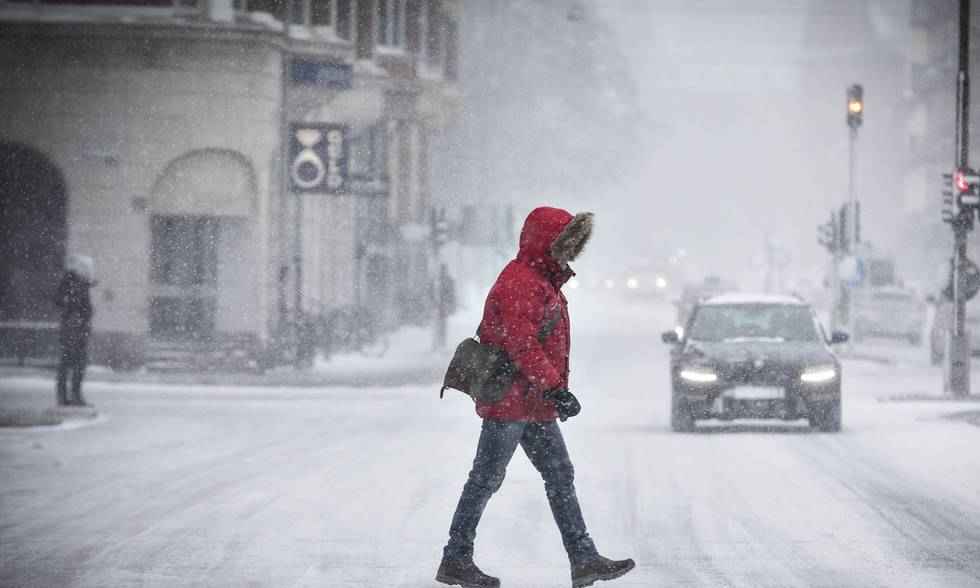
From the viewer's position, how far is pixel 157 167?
3309 cm

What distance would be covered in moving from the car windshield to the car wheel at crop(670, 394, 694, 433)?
47.2 inches

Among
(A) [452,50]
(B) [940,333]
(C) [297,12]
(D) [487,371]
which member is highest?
(A) [452,50]

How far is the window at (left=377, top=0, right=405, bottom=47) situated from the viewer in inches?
1868

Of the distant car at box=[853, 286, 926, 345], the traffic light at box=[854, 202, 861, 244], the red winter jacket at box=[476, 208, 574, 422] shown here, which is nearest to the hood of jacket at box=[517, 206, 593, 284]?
the red winter jacket at box=[476, 208, 574, 422]

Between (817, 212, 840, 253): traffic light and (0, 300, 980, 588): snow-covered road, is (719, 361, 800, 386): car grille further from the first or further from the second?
(817, 212, 840, 253): traffic light

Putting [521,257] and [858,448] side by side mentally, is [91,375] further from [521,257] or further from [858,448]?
[521,257]

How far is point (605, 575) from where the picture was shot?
30.7 feet

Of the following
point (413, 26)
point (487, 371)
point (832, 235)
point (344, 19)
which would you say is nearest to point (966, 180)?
point (832, 235)

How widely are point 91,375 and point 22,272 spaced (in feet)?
10.7

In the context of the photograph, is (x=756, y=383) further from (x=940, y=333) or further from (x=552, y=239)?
(x=940, y=333)

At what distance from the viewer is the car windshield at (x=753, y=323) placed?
70.5ft

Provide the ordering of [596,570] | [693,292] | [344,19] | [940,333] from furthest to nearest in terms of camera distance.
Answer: [693,292] < [344,19] < [940,333] < [596,570]

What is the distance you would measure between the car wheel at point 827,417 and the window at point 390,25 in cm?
2812

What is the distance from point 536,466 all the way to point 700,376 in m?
A: 10.9
